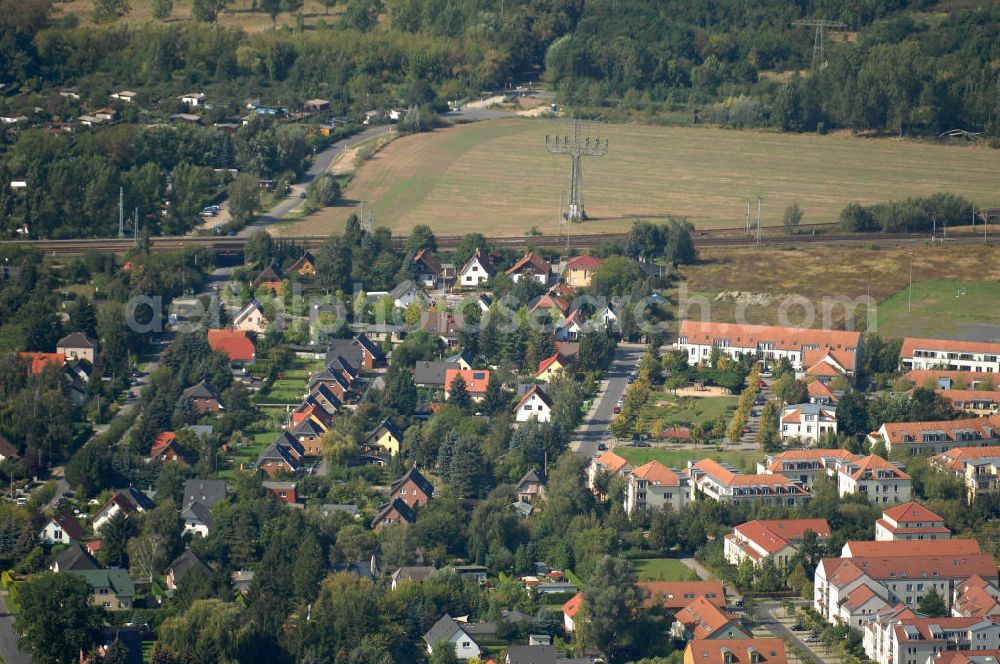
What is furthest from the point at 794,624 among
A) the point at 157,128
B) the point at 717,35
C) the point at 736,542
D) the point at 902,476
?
the point at 717,35

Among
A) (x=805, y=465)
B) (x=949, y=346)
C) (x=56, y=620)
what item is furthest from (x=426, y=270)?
(x=56, y=620)

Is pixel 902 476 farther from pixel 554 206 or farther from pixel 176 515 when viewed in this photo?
pixel 554 206

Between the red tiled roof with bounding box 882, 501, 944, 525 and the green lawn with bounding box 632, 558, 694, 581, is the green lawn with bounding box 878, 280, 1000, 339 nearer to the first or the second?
the red tiled roof with bounding box 882, 501, 944, 525

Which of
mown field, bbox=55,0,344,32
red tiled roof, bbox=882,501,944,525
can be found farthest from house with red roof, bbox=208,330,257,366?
mown field, bbox=55,0,344,32

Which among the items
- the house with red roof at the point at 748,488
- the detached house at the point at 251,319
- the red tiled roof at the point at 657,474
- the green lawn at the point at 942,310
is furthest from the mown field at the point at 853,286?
the red tiled roof at the point at 657,474

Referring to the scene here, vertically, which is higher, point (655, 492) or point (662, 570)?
point (655, 492)

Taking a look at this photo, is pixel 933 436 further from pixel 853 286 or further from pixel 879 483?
pixel 853 286

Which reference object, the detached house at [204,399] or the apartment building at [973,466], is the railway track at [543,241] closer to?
the detached house at [204,399]
